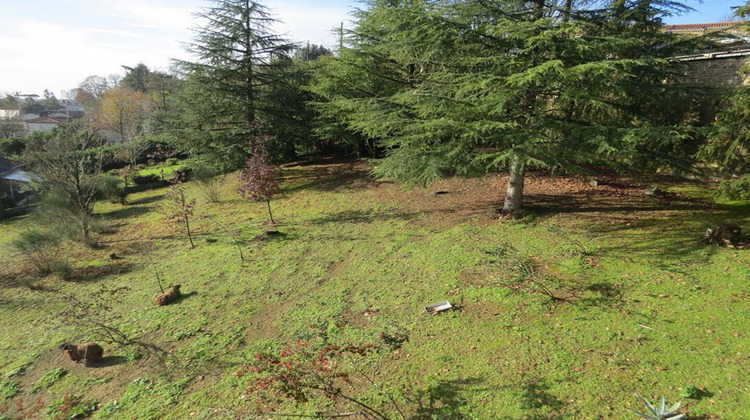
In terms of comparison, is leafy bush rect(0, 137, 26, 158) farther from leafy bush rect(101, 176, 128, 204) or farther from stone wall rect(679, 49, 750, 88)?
stone wall rect(679, 49, 750, 88)

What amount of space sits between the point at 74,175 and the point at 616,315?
18231 mm

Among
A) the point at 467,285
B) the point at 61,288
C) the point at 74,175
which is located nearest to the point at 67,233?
the point at 74,175

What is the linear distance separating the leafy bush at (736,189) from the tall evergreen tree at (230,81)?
16060 millimetres

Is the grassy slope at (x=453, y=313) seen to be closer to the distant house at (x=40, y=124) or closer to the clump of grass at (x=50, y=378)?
the clump of grass at (x=50, y=378)

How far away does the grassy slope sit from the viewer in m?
4.22

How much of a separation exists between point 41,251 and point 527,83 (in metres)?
14.5

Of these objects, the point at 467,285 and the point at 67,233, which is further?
the point at 67,233

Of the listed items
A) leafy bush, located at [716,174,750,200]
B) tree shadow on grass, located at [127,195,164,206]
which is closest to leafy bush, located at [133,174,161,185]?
tree shadow on grass, located at [127,195,164,206]

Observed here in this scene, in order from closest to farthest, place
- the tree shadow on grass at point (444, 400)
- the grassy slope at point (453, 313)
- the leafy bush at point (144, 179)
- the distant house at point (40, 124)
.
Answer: the tree shadow on grass at point (444, 400)
the grassy slope at point (453, 313)
the leafy bush at point (144, 179)
the distant house at point (40, 124)

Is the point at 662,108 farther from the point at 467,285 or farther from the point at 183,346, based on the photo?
the point at 183,346

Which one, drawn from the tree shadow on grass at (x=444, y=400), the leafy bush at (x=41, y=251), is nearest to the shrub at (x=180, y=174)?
the leafy bush at (x=41, y=251)

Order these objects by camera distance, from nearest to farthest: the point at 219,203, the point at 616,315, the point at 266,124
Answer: the point at 616,315 → the point at 219,203 → the point at 266,124

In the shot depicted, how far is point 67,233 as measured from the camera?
12328mm

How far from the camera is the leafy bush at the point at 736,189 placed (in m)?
6.03
